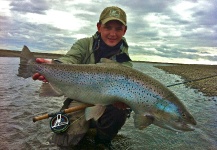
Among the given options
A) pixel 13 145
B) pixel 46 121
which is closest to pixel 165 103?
pixel 13 145

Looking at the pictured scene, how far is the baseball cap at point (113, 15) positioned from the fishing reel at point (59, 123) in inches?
76.3

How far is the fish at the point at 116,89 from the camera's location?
139 inches

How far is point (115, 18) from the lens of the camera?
485 centimetres

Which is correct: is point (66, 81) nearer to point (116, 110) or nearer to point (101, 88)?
point (101, 88)

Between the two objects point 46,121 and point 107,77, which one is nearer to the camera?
point 107,77

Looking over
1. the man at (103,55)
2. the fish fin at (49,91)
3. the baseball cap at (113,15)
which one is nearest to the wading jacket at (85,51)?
the man at (103,55)

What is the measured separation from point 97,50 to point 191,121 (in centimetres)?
252

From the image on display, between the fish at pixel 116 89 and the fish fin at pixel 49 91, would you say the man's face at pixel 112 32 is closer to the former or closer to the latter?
the fish at pixel 116 89

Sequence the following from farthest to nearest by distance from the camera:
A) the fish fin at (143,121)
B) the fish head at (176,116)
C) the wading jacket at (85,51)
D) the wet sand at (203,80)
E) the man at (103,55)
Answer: the wet sand at (203,80) → the wading jacket at (85,51) → the man at (103,55) → the fish fin at (143,121) → the fish head at (176,116)

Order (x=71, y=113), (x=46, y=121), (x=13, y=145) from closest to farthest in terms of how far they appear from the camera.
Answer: (x=13, y=145) < (x=71, y=113) < (x=46, y=121)

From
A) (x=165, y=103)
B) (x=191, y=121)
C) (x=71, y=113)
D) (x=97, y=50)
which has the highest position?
(x=97, y=50)

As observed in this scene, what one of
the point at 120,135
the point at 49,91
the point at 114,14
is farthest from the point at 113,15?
the point at 120,135

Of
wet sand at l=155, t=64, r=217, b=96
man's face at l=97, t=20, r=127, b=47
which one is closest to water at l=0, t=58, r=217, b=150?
wet sand at l=155, t=64, r=217, b=96

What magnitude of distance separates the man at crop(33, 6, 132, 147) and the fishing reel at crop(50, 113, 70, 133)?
138mm
